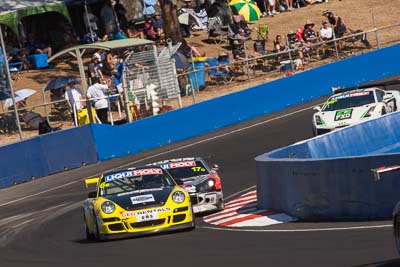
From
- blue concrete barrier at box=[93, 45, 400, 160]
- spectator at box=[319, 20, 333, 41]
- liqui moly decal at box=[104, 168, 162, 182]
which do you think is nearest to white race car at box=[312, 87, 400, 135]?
blue concrete barrier at box=[93, 45, 400, 160]

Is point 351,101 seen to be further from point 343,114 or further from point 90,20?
point 90,20

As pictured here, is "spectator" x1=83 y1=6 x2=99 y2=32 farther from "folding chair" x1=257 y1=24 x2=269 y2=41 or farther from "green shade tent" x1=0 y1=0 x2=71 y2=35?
"folding chair" x1=257 y1=24 x2=269 y2=41

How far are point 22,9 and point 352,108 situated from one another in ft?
51.4

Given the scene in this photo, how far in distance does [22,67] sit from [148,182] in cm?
2307

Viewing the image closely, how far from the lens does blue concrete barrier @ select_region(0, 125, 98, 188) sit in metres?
28.4

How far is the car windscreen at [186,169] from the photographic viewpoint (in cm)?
1964

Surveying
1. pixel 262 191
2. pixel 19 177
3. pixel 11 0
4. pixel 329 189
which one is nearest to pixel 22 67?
pixel 11 0

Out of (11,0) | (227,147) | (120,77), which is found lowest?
(227,147)

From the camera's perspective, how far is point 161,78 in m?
33.8

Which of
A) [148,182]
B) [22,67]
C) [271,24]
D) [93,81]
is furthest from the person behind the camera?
[271,24]

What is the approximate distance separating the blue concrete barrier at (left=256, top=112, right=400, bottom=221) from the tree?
22.2 metres

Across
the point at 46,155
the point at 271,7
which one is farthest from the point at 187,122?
the point at 271,7

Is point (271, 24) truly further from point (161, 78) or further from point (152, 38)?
point (161, 78)

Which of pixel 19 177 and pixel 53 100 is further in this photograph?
pixel 53 100
